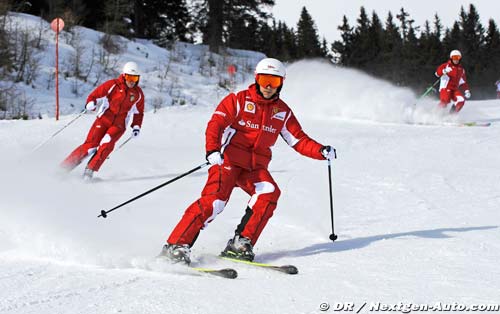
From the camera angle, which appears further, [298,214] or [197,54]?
[197,54]

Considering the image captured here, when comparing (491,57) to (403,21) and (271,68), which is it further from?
(271,68)

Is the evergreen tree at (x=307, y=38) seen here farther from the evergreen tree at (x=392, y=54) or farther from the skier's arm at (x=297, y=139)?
the skier's arm at (x=297, y=139)

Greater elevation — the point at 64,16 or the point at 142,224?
the point at 64,16

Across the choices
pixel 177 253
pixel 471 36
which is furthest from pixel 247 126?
pixel 471 36

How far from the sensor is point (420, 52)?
52938mm

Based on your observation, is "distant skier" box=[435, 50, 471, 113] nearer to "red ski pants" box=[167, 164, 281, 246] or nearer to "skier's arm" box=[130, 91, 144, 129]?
"skier's arm" box=[130, 91, 144, 129]

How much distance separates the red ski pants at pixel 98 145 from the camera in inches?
297

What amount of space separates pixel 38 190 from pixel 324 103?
36.2 ft

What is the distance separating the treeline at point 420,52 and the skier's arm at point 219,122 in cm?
4368

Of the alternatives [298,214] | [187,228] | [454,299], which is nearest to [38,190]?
[187,228]

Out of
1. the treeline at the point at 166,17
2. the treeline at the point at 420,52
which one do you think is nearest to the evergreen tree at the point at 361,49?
the treeline at the point at 420,52

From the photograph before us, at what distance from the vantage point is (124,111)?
7.91 m

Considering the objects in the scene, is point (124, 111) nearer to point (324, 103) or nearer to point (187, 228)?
point (187, 228)

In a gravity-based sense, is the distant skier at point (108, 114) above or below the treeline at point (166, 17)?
below
